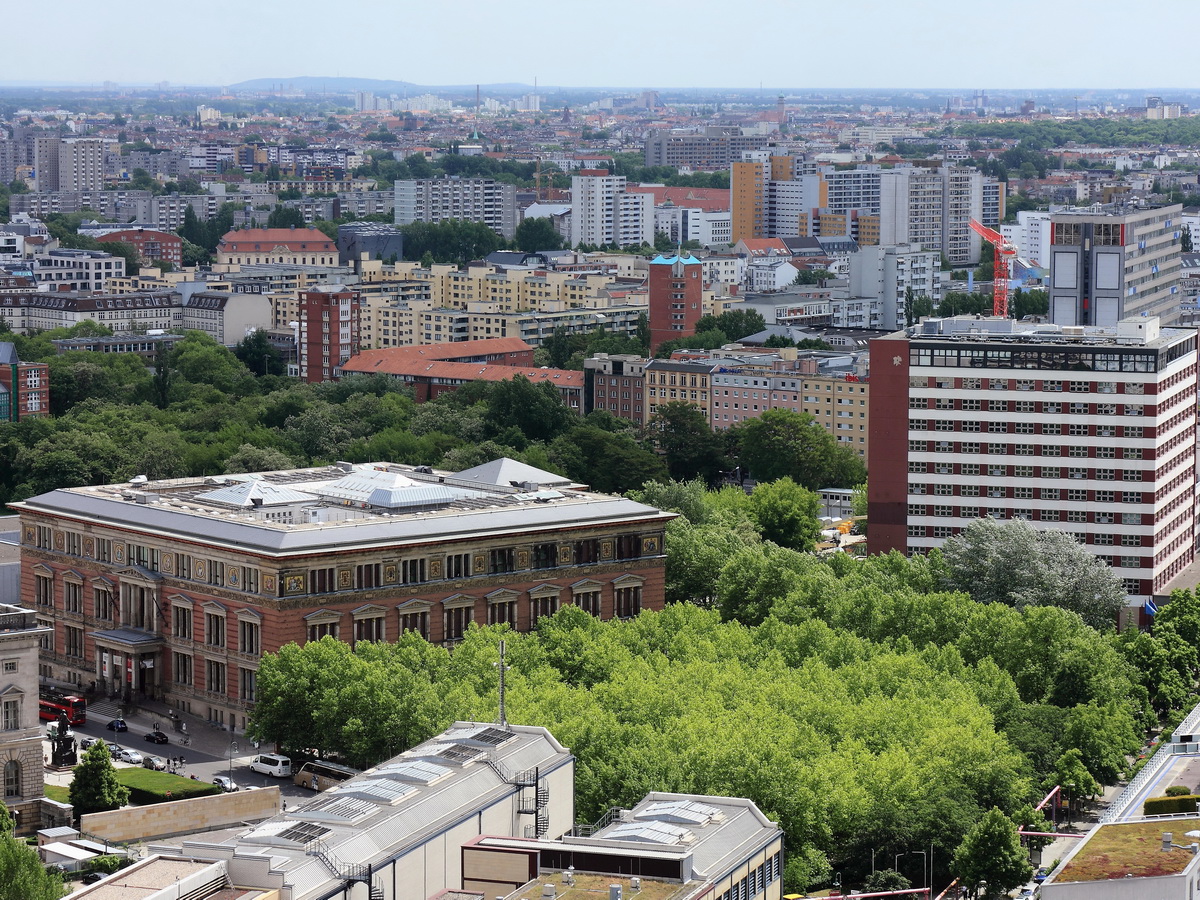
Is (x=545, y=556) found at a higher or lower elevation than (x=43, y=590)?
higher

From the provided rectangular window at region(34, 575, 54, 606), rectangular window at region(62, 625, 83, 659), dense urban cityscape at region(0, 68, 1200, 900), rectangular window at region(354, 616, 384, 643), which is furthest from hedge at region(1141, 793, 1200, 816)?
rectangular window at region(34, 575, 54, 606)

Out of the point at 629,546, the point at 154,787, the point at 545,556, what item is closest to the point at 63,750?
the point at 154,787

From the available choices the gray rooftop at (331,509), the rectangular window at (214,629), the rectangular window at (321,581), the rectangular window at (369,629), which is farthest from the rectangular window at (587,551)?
the rectangular window at (214,629)

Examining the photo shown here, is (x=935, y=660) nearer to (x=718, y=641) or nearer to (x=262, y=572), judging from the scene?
(x=718, y=641)

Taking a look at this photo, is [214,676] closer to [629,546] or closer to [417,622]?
[417,622]

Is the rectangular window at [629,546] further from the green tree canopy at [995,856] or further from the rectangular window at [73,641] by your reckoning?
the green tree canopy at [995,856]
